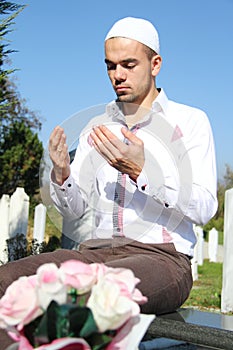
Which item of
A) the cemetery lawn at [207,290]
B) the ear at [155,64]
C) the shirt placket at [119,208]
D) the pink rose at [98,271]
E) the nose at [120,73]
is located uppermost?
the ear at [155,64]

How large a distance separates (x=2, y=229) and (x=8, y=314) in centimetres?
623

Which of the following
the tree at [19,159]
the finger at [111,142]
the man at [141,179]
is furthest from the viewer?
the tree at [19,159]

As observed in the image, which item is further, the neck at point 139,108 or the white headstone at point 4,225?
the white headstone at point 4,225

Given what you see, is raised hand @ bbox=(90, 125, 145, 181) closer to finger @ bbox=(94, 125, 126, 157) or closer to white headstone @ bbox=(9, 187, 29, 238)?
finger @ bbox=(94, 125, 126, 157)

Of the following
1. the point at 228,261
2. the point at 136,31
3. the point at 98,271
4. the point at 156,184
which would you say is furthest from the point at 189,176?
the point at 228,261

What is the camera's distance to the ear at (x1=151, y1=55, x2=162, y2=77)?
9.10 feet

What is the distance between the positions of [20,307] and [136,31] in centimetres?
167

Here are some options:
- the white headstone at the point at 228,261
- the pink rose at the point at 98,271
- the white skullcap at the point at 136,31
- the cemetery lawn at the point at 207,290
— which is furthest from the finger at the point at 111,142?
the cemetery lawn at the point at 207,290

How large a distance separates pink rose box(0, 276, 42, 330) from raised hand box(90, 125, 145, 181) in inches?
41.9

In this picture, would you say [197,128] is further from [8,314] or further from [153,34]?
[8,314]

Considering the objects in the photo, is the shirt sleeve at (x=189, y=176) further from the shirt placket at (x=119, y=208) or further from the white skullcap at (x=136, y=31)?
the white skullcap at (x=136, y=31)

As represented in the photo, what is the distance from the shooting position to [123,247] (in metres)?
2.71

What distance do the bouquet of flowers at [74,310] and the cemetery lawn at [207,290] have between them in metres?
5.59

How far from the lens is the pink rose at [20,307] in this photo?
1.30m
